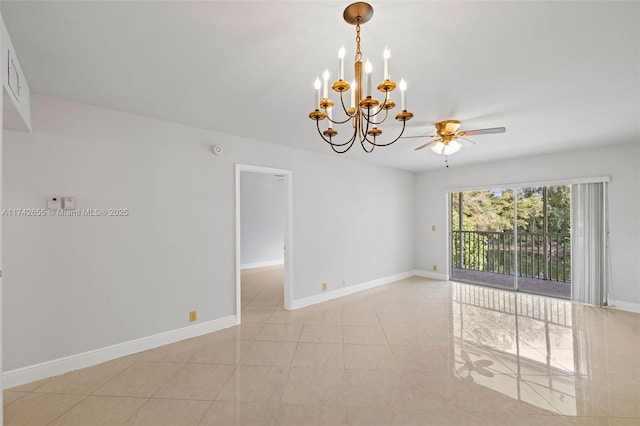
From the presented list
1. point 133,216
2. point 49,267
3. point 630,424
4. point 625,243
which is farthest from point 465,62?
point 625,243

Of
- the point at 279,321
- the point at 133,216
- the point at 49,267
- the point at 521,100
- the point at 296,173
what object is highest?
the point at 521,100

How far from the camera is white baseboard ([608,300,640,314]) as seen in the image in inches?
157

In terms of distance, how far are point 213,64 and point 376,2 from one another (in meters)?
1.19

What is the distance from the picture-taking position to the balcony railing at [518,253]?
564 cm

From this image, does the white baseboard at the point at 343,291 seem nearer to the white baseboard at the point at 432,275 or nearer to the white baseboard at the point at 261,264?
the white baseboard at the point at 432,275

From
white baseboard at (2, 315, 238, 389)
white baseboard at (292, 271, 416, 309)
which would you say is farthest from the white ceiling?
white baseboard at (292, 271, 416, 309)

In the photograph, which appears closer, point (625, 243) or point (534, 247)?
point (625, 243)

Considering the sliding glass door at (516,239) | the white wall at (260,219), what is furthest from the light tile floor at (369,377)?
the white wall at (260,219)

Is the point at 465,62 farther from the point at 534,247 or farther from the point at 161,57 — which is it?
the point at 534,247

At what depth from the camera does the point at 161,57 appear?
6.19 ft

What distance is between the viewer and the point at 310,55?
6.08 feet

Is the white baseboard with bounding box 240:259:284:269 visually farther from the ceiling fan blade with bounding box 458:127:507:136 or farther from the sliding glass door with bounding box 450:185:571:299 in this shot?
the ceiling fan blade with bounding box 458:127:507:136

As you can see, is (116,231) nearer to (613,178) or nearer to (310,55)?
(310,55)

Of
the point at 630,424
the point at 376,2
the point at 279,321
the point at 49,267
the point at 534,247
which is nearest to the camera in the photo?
the point at 376,2
